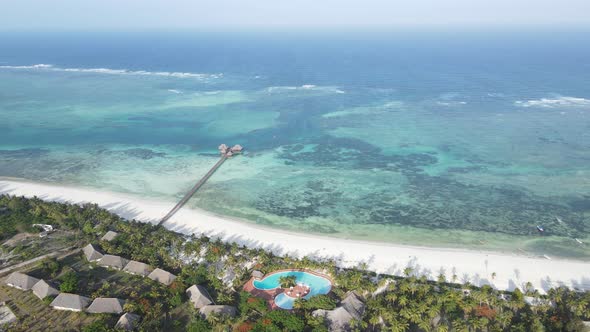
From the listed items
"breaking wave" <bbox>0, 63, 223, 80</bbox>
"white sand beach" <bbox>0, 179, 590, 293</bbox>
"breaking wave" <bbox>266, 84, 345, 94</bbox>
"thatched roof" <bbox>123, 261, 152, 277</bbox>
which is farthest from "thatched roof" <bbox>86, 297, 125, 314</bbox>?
"breaking wave" <bbox>0, 63, 223, 80</bbox>

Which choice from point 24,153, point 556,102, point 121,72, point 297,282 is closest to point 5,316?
point 297,282

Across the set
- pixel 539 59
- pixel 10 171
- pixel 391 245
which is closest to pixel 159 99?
pixel 10 171

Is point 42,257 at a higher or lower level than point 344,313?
higher

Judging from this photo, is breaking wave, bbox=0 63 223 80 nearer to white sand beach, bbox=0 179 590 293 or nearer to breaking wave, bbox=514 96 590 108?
breaking wave, bbox=514 96 590 108

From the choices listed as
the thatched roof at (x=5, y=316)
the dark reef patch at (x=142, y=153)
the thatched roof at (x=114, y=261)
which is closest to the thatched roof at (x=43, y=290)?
the thatched roof at (x=5, y=316)

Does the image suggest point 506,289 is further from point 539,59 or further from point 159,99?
point 539,59

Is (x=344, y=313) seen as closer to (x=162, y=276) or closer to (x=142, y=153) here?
(x=162, y=276)

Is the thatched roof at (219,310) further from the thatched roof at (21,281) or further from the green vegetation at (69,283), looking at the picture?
the thatched roof at (21,281)
